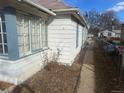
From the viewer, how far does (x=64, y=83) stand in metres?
5.00

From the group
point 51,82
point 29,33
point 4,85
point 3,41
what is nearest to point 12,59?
point 3,41

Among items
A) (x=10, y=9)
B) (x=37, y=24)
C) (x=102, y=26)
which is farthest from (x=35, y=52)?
(x=102, y=26)

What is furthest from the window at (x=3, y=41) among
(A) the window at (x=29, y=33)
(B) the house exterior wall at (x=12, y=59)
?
(A) the window at (x=29, y=33)

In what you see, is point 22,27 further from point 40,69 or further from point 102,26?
point 102,26

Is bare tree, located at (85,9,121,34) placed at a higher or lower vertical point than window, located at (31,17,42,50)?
higher

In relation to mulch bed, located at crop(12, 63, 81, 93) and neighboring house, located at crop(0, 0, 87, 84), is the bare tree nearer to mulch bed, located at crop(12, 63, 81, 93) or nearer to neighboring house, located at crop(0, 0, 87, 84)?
neighboring house, located at crop(0, 0, 87, 84)

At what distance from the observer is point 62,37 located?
7.02 meters

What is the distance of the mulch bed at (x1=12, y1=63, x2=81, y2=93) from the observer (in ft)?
14.5

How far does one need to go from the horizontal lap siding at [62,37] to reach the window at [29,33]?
0.67 metres

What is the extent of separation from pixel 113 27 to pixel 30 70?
72.2 metres

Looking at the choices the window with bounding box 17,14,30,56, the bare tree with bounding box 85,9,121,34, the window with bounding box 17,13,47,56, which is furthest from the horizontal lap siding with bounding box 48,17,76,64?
the bare tree with bounding box 85,9,121,34

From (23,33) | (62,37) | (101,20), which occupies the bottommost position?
(62,37)

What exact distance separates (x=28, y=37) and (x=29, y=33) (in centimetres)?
17

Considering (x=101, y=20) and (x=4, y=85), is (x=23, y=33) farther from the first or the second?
(x=101, y=20)
